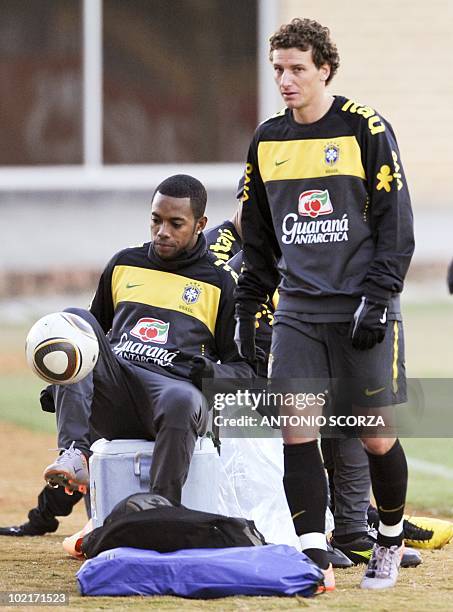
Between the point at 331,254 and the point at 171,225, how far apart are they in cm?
107

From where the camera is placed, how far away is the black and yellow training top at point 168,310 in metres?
6.20

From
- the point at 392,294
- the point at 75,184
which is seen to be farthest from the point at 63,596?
the point at 75,184

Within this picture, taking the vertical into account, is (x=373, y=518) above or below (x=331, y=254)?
below

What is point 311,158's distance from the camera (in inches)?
216

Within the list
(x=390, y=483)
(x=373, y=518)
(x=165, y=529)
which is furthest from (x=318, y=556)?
(x=373, y=518)

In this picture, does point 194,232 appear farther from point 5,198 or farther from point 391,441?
point 5,198

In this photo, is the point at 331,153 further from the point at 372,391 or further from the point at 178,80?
the point at 178,80

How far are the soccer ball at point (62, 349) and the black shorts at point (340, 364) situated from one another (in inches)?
30.8

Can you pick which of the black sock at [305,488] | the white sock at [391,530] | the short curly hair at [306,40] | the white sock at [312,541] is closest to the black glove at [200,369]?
the black sock at [305,488]

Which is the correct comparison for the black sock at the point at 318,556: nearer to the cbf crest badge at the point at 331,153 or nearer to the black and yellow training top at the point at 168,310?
the black and yellow training top at the point at 168,310

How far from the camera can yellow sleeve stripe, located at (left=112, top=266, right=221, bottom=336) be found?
20.6 feet

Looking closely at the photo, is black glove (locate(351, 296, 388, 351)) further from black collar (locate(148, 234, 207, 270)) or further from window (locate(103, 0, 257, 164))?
window (locate(103, 0, 257, 164))

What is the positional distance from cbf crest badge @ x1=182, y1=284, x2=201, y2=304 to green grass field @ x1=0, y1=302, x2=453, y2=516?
89.4 inches

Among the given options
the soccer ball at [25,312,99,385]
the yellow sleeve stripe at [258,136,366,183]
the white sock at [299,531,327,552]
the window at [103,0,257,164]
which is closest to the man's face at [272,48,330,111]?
the yellow sleeve stripe at [258,136,366,183]
